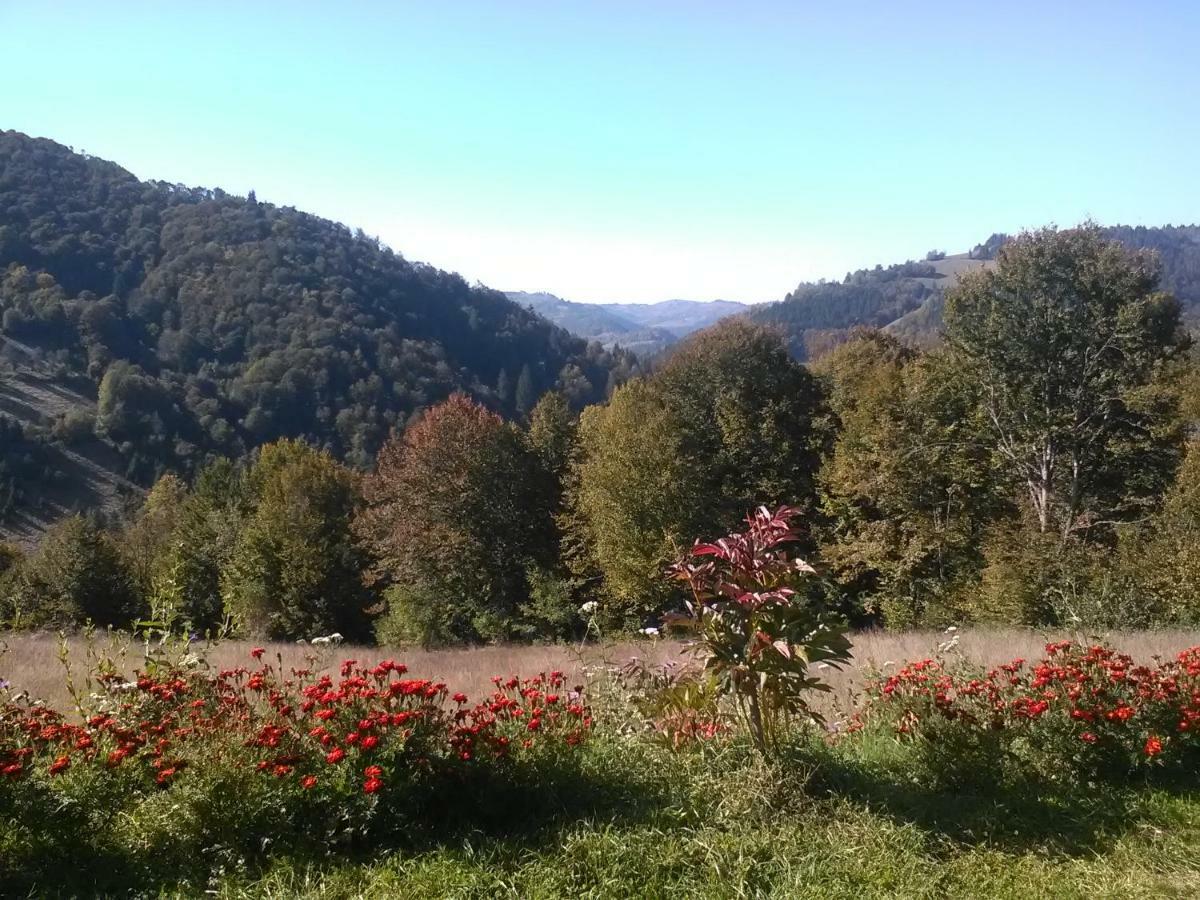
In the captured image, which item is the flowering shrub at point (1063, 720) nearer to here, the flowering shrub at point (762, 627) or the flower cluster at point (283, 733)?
the flowering shrub at point (762, 627)

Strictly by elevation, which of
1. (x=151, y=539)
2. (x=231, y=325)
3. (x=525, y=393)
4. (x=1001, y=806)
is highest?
(x=231, y=325)

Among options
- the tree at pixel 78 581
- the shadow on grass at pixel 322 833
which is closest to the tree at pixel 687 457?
the shadow on grass at pixel 322 833

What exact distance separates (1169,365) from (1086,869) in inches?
668

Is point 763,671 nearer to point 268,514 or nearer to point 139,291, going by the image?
point 268,514

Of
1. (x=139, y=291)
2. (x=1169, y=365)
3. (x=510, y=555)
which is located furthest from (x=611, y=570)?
(x=139, y=291)

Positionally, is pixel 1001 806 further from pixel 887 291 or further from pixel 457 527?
pixel 887 291

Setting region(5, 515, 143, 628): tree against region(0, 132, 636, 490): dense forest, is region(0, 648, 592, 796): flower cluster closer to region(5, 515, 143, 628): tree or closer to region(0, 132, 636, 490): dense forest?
region(5, 515, 143, 628): tree

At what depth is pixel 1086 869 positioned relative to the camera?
11.6ft

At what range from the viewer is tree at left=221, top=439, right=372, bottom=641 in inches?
1054

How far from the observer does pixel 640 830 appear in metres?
3.73

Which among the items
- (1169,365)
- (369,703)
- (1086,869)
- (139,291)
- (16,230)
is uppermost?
(16,230)

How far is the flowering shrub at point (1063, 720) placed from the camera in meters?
4.46

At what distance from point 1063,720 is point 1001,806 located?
2.55 ft

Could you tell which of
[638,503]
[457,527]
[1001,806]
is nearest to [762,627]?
[1001,806]
